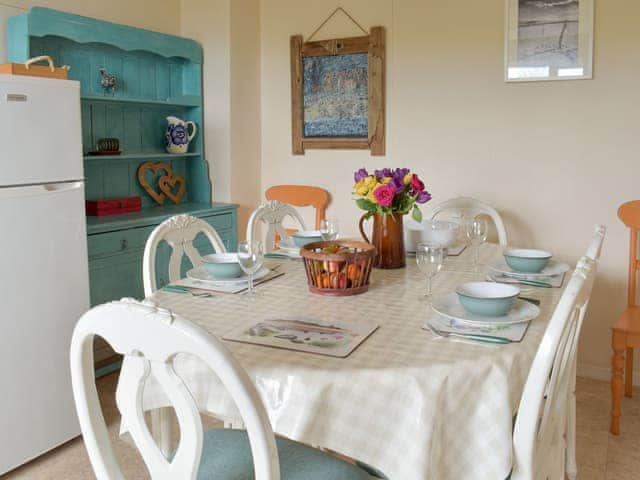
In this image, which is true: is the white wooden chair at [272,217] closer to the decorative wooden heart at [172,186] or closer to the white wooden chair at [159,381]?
the decorative wooden heart at [172,186]

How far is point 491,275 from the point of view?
7.11ft

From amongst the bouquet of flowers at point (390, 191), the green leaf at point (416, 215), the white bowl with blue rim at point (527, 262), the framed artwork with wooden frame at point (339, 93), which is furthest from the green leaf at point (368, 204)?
the framed artwork with wooden frame at point (339, 93)

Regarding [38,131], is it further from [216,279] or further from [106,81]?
[106,81]

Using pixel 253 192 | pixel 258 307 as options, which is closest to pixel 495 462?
pixel 258 307

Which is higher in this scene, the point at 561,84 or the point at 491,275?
the point at 561,84

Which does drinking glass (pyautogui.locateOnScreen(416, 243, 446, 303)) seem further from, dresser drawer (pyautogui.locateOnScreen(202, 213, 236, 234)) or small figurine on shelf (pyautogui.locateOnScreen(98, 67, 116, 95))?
small figurine on shelf (pyautogui.locateOnScreen(98, 67, 116, 95))

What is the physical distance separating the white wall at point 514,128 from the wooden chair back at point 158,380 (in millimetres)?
2579

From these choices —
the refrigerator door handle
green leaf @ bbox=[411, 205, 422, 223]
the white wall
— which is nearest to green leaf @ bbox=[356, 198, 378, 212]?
green leaf @ bbox=[411, 205, 422, 223]

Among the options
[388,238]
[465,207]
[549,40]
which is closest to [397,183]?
[388,238]

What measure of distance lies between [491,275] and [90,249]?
6.06 feet

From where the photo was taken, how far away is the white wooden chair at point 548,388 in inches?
53.1

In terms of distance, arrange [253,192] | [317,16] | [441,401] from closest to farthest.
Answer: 1. [441,401]
2. [317,16]
3. [253,192]

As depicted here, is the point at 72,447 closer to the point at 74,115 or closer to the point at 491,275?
the point at 74,115

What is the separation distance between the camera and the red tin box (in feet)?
10.9
